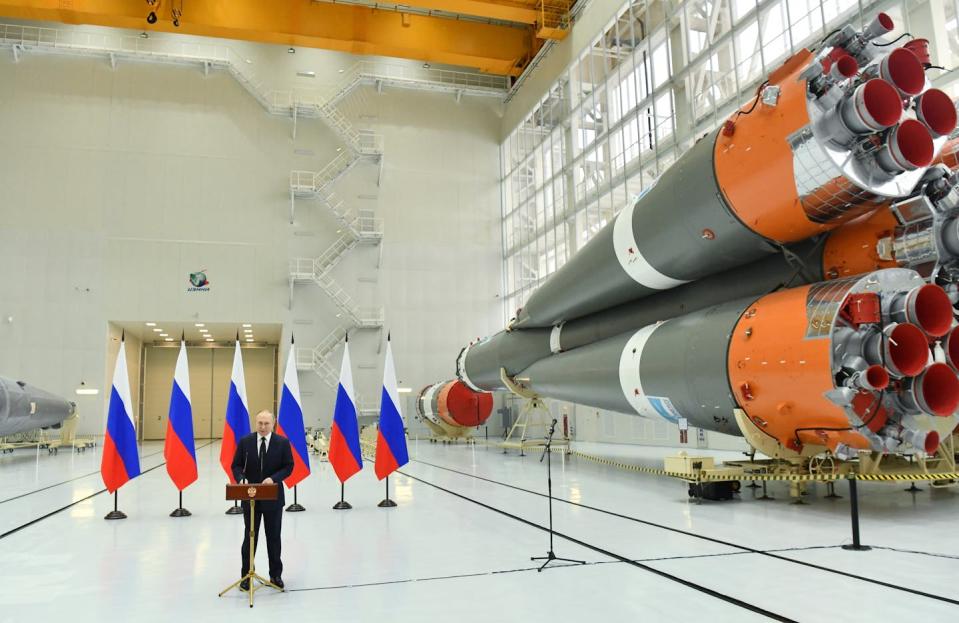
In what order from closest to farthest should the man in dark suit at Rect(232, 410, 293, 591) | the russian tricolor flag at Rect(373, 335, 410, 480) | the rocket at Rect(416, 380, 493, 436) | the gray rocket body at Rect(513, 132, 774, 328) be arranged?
the man in dark suit at Rect(232, 410, 293, 591) < the gray rocket body at Rect(513, 132, 774, 328) < the russian tricolor flag at Rect(373, 335, 410, 480) < the rocket at Rect(416, 380, 493, 436)

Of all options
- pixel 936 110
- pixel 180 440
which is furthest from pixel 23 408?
pixel 936 110

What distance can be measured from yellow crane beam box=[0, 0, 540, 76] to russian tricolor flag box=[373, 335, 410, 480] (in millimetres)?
20432

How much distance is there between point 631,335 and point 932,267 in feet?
14.4

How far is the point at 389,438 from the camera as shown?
384 inches

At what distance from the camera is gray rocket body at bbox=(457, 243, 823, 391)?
7.96 meters

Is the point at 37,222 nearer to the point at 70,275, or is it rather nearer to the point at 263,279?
the point at 70,275

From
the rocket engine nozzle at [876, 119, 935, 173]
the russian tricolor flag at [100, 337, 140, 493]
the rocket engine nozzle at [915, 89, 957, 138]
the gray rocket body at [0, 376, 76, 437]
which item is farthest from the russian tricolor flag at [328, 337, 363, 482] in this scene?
the gray rocket body at [0, 376, 76, 437]

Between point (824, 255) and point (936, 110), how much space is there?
1736 millimetres

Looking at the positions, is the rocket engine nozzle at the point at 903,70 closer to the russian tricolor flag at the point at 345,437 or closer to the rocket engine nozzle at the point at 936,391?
the rocket engine nozzle at the point at 936,391

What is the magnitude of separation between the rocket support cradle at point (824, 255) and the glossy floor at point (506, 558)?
1.19 meters

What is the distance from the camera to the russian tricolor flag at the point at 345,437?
973cm

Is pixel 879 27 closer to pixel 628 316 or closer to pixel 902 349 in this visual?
pixel 902 349

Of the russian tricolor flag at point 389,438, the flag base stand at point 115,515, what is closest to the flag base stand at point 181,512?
the flag base stand at point 115,515

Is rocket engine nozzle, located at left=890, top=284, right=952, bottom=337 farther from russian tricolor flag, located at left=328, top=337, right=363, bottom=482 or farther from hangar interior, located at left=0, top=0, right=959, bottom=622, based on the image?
russian tricolor flag, located at left=328, top=337, right=363, bottom=482
